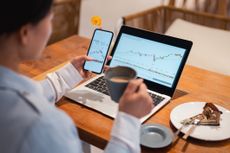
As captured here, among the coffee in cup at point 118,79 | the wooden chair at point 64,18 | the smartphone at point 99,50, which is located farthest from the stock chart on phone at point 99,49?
the wooden chair at point 64,18

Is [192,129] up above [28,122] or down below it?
below

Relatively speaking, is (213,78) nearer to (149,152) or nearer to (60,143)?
(149,152)

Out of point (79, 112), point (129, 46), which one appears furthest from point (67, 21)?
point (79, 112)

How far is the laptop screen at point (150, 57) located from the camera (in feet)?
3.88

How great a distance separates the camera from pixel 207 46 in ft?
6.50

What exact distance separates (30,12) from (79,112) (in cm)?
55

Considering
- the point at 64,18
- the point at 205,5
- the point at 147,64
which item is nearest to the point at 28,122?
the point at 147,64

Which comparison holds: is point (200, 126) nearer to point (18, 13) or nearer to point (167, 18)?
point (18, 13)

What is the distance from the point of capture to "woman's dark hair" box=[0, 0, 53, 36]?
1.87 feet

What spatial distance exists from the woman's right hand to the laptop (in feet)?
0.96

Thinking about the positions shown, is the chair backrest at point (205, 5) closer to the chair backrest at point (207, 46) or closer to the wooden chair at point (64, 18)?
the chair backrest at point (207, 46)

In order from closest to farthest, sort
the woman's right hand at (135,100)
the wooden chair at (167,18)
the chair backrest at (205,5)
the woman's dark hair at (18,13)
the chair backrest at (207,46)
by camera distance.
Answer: the woman's dark hair at (18,13) < the woman's right hand at (135,100) < the chair backrest at (207,46) < the wooden chair at (167,18) < the chair backrest at (205,5)

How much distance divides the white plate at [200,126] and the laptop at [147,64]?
0.23 ft

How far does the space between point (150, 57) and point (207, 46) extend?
0.86 metres
